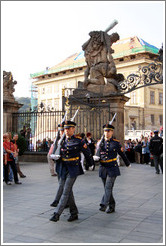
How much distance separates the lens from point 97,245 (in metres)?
4.03

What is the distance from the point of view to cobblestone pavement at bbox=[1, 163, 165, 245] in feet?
14.2

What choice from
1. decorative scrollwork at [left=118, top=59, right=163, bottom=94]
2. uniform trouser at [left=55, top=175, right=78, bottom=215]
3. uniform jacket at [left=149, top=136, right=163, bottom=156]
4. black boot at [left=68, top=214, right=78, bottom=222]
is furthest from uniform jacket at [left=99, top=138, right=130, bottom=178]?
decorative scrollwork at [left=118, top=59, right=163, bottom=94]

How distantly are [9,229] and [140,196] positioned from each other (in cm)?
363

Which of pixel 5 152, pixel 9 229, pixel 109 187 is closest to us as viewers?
pixel 9 229

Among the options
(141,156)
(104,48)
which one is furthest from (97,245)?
(141,156)

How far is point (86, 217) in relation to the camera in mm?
5441

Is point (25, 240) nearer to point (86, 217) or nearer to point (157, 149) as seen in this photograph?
point (86, 217)

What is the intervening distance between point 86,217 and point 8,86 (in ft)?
42.0

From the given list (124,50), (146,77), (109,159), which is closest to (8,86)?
(146,77)

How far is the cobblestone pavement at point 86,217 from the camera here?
434cm

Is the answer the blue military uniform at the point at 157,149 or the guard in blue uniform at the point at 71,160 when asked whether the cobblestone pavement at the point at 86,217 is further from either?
the blue military uniform at the point at 157,149

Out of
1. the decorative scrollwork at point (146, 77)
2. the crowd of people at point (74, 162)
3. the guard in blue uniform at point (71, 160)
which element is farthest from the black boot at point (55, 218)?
the decorative scrollwork at point (146, 77)

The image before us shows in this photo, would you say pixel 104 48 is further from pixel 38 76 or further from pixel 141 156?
pixel 38 76

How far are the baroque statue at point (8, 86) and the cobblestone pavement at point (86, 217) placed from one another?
8.98 m
